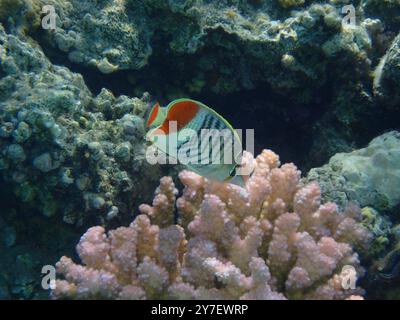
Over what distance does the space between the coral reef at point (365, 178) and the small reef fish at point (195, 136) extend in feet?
4.21

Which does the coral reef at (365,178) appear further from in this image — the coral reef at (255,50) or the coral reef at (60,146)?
the coral reef at (60,146)

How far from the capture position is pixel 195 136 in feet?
6.03

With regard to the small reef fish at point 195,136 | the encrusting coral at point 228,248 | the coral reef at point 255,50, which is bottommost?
the encrusting coral at point 228,248

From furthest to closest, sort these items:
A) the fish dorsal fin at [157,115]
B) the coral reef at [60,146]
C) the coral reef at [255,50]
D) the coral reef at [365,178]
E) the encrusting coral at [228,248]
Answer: the coral reef at [255,50] < the coral reef at [365,178] < the coral reef at [60,146] < the encrusting coral at [228,248] < the fish dorsal fin at [157,115]

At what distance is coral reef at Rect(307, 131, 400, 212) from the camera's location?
2.88 metres

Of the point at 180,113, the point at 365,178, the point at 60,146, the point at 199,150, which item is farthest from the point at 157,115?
the point at 365,178

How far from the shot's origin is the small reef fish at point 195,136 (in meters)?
1.78

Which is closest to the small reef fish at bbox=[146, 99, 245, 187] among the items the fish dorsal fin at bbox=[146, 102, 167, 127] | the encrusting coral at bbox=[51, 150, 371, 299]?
the fish dorsal fin at bbox=[146, 102, 167, 127]

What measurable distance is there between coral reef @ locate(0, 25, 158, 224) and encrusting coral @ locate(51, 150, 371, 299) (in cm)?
53

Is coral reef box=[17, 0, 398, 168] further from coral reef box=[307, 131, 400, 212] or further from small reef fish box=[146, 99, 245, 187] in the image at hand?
small reef fish box=[146, 99, 245, 187]

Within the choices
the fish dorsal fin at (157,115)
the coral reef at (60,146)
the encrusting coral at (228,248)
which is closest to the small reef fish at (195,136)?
the fish dorsal fin at (157,115)

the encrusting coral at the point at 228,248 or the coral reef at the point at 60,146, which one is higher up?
the coral reef at the point at 60,146
